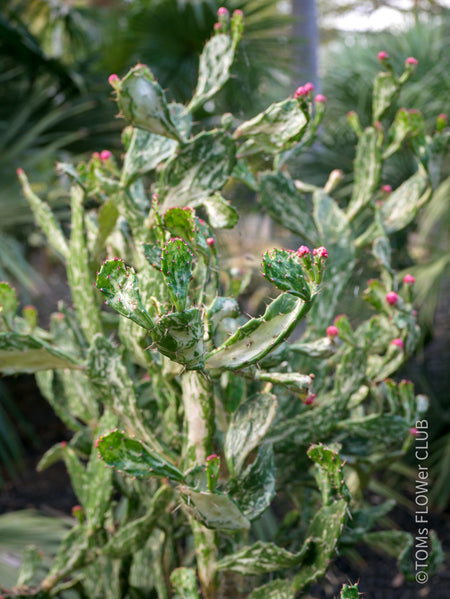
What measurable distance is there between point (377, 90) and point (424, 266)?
148cm

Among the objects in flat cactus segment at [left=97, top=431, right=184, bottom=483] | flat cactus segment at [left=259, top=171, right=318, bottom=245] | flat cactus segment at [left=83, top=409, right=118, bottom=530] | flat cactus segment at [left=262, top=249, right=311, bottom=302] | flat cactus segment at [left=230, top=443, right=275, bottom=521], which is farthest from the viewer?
flat cactus segment at [left=259, top=171, right=318, bottom=245]

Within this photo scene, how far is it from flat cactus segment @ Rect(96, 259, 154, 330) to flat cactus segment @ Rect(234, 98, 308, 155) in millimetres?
354

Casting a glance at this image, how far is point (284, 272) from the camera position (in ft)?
1.92

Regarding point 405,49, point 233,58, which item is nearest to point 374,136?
point 233,58

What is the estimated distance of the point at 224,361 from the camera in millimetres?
719

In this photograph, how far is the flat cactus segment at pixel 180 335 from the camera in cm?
61

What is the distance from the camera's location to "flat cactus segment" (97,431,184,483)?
701 millimetres

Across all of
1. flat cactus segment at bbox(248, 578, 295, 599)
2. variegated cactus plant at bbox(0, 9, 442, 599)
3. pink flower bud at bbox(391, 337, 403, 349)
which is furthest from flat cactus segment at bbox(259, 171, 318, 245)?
flat cactus segment at bbox(248, 578, 295, 599)

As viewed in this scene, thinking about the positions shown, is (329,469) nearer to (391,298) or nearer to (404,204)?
(391,298)

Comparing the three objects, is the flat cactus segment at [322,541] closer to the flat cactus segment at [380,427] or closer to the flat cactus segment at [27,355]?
the flat cactus segment at [380,427]

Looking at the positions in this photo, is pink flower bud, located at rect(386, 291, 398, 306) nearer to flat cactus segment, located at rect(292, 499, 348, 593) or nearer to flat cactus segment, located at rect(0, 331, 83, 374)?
flat cactus segment, located at rect(292, 499, 348, 593)

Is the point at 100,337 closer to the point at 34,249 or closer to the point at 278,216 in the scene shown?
the point at 278,216

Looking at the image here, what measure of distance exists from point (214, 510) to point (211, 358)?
0.64 ft

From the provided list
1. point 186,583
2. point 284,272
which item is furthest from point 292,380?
point 186,583
